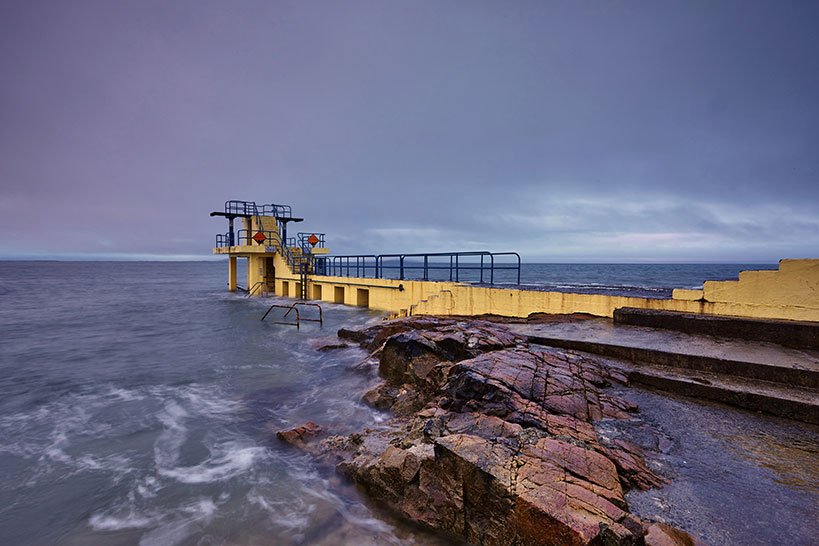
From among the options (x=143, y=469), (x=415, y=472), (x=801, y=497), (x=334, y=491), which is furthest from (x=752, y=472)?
(x=143, y=469)

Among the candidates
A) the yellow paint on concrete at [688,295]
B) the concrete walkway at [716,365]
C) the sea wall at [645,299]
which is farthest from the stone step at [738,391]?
the yellow paint on concrete at [688,295]

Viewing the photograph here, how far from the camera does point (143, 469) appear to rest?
18.1 feet

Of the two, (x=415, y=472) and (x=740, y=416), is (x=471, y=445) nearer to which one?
(x=415, y=472)

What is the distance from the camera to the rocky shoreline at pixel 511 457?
2.88m

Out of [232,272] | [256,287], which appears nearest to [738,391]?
[256,287]

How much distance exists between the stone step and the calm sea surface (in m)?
3.90

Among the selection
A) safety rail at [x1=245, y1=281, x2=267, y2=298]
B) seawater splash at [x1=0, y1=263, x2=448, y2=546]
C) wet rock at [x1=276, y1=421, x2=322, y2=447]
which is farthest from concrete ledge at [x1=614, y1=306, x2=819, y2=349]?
safety rail at [x1=245, y1=281, x2=267, y2=298]

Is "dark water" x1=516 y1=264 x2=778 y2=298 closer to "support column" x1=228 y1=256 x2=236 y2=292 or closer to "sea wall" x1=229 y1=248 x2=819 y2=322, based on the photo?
"sea wall" x1=229 y1=248 x2=819 y2=322

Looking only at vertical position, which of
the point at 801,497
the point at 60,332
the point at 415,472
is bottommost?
the point at 60,332

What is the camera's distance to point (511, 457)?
11.1 feet

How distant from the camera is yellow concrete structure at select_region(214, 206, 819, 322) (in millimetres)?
6891

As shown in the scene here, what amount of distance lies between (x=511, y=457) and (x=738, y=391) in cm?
343

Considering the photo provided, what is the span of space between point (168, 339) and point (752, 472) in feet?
57.1

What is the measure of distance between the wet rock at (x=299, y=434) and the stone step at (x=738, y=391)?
195 inches
